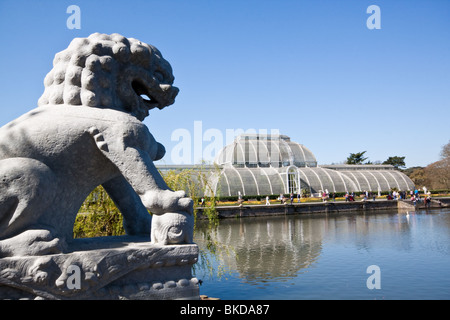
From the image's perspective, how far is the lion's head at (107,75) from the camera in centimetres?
287

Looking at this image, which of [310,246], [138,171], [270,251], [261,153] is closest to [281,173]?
[261,153]

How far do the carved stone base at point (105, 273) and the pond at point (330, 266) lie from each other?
3.97m

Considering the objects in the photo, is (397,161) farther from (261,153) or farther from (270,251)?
(270,251)

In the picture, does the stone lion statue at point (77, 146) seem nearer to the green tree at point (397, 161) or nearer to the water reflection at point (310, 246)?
the water reflection at point (310, 246)

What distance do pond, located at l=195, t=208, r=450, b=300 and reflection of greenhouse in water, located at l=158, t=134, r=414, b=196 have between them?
20.6 meters

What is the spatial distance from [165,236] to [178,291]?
0.40 m

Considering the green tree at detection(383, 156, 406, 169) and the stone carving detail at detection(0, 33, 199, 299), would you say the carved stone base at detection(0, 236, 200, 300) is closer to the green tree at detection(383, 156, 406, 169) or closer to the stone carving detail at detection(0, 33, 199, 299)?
the stone carving detail at detection(0, 33, 199, 299)

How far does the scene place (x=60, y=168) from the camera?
2664 millimetres

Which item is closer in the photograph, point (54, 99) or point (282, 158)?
point (54, 99)

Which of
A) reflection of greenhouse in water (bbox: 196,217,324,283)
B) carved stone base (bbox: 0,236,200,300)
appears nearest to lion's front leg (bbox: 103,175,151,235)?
carved stone base (bbox: 0,236,200,300)

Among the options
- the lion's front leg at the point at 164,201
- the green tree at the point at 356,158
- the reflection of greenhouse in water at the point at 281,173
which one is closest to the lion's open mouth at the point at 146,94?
the lion's front leg at the point at 164,201

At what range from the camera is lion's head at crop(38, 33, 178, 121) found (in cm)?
287
